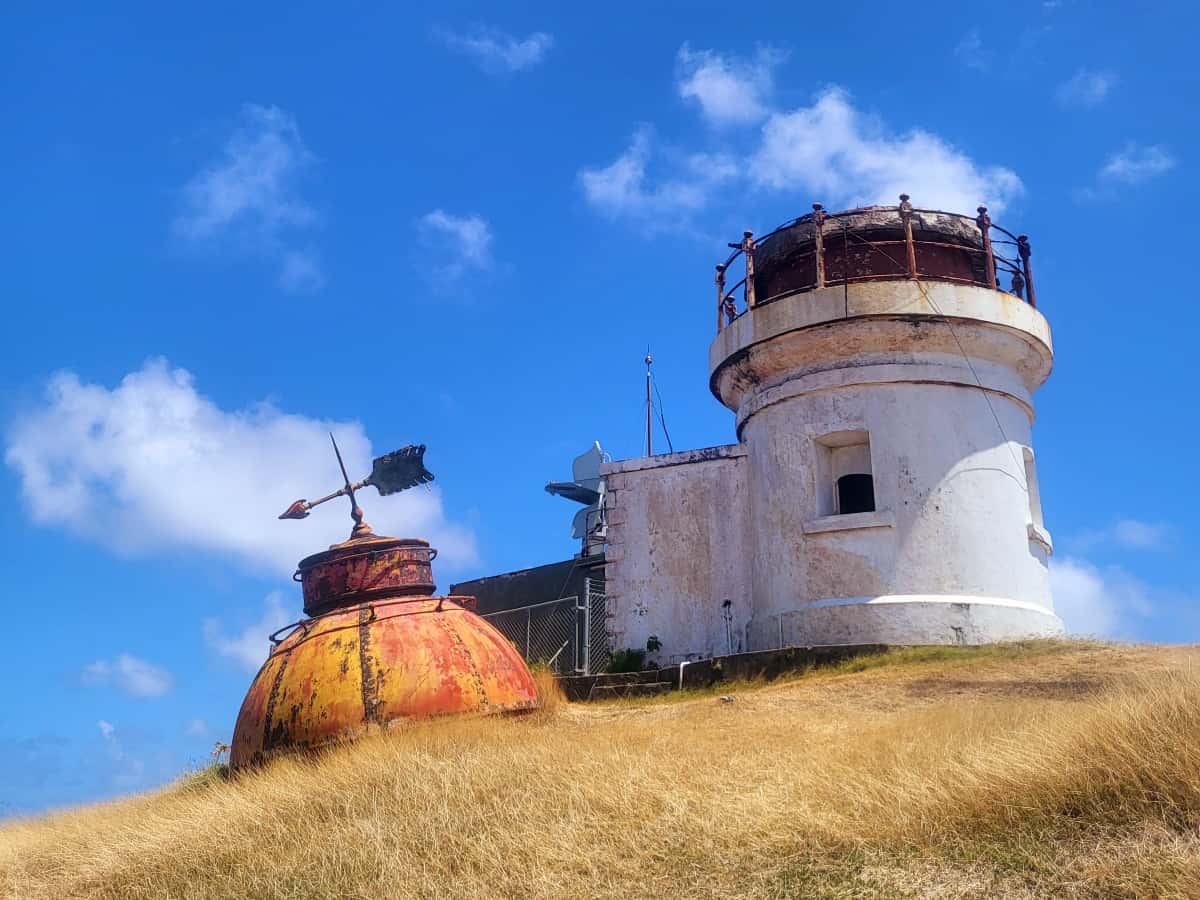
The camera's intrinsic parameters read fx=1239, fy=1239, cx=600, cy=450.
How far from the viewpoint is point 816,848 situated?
309 inches

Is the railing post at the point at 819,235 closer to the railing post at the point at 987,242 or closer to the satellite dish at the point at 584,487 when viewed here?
the railing post at the point at 987,242

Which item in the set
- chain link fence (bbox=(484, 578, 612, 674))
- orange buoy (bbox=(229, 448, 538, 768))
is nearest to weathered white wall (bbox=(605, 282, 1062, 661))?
chain link fence (bbox=(484, 578, 612, 674))

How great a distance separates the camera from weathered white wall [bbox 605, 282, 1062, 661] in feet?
58.9

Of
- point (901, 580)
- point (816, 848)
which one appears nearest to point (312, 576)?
point (816, 848)

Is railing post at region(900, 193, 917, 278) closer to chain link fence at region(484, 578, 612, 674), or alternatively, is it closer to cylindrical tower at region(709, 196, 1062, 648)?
cylindrical tower at region(709, 196, 1062, 648)

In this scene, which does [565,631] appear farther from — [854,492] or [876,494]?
[876,494]

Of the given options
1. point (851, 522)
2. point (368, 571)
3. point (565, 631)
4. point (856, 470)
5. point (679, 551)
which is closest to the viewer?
point (368, 571)

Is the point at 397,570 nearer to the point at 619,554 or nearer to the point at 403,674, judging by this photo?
the point at 403,674

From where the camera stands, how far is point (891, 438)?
1841cm

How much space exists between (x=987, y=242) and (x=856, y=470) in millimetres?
4386

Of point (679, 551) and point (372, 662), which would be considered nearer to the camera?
point (372, 662)

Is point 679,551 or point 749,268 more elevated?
point 749,268

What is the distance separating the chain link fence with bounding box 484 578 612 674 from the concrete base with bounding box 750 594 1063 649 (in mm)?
3782

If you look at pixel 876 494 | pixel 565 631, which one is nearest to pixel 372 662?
pixel 876 494
